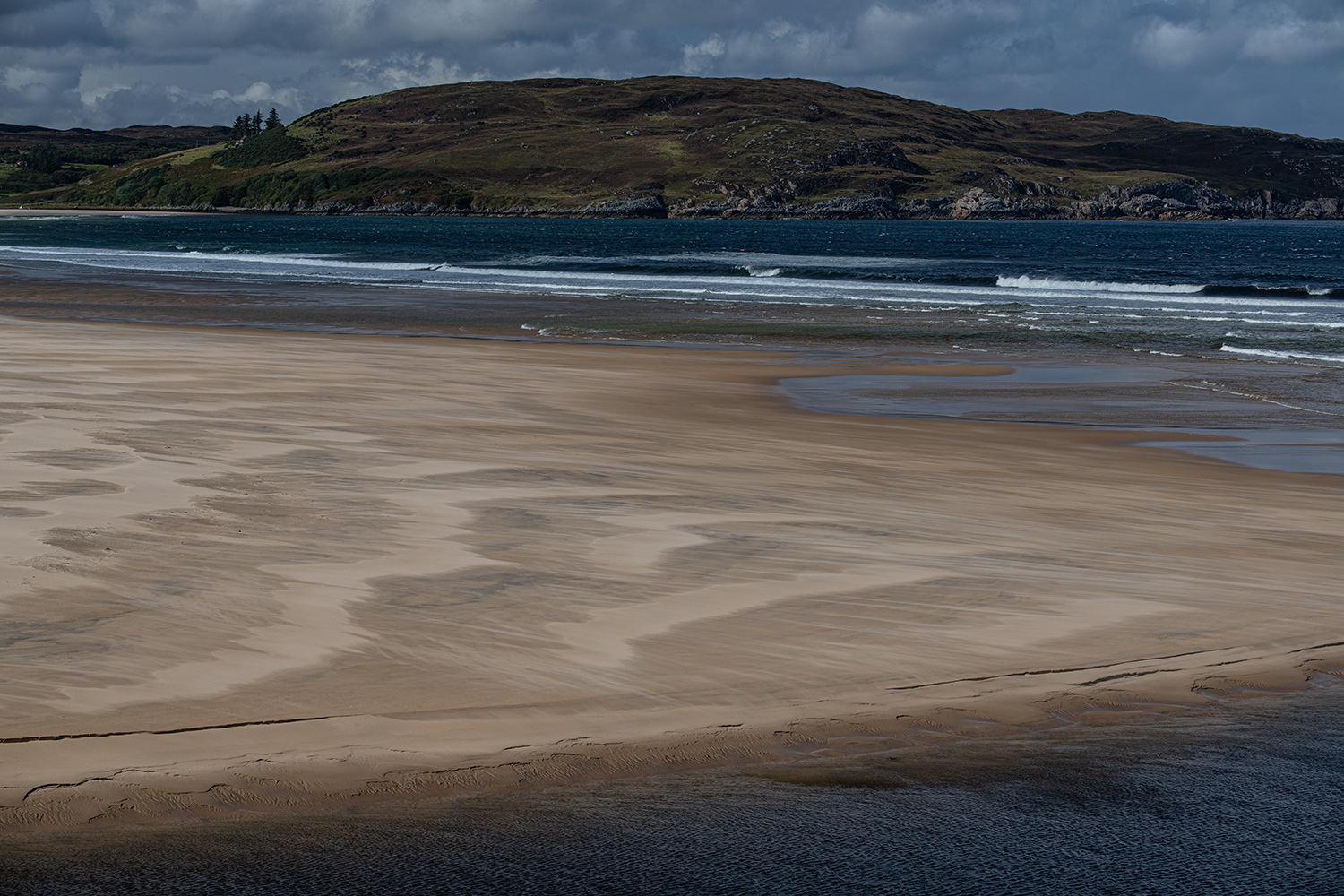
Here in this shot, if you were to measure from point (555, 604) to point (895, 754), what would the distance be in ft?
6.27

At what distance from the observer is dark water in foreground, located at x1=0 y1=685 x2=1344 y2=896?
10.7 feet

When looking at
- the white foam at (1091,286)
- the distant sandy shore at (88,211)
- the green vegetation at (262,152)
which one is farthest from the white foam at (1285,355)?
the green vegetation at (262,152)

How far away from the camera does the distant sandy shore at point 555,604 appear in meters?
4.05

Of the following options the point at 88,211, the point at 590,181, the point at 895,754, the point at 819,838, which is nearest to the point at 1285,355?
the point at 895,754

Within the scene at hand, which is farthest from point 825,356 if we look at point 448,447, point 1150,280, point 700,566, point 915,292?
point 1150,280

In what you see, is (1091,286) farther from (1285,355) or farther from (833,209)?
(833,209)

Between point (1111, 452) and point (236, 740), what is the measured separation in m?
9.78

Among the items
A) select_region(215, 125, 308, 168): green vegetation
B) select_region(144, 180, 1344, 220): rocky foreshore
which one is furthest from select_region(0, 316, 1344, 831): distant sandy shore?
select_region(215, 125, 308, 168): green vegetation

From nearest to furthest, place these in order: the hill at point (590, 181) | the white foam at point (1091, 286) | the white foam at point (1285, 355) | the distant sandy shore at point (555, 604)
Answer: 1. the distant sandy shore at point (555, 604)
2. the white foam at point (1285, 355)
3. the white foam at point (1091, 286)
4. the hill at point (590, 181)

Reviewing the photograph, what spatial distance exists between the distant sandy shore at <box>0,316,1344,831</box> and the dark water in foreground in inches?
7.2

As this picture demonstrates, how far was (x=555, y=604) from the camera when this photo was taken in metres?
5.39

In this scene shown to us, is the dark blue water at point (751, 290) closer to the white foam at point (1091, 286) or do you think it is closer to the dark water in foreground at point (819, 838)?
the white foam at point (1091, 286)

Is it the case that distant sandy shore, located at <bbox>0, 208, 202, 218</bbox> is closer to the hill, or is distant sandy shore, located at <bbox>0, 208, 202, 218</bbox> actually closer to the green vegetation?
the hill

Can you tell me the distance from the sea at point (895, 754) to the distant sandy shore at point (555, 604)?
0.75 ft
